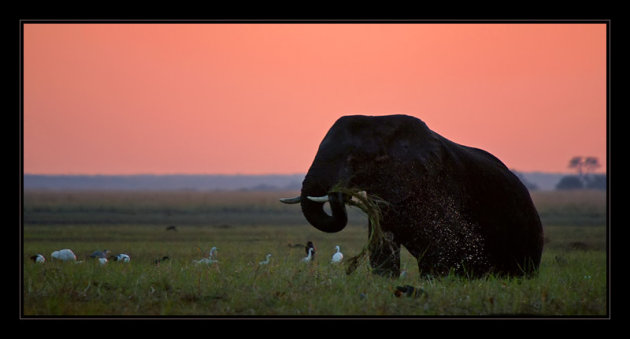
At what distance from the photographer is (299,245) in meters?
24.5

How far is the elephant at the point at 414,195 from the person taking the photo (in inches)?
→ 451

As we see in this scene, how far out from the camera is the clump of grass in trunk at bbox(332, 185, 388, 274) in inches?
434

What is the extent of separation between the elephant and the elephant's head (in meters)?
0.01

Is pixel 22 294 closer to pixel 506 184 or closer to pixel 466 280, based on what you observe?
pixel 466 280

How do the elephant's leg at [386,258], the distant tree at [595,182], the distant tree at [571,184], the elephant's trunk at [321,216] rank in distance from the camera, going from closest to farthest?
1. the elephant's trunk at [321,216]
2. the elephant's leg at [386,258]
3. the distant tree at [595,182]
4. the distant tree at [571,184]

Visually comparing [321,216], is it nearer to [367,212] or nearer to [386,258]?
[367,212]

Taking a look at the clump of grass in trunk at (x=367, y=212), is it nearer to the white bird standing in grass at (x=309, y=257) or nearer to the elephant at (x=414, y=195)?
the elephant at (x=414, y=195)

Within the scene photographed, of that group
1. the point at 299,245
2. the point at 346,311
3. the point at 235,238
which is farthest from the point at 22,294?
the point at 235,238

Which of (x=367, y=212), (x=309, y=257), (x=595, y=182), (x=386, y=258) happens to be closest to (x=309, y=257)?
(x=309, y=257)

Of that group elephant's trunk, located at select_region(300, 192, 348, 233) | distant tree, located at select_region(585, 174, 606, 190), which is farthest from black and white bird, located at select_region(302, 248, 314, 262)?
distant tree, located at select_region(585, 174, 606, 190)

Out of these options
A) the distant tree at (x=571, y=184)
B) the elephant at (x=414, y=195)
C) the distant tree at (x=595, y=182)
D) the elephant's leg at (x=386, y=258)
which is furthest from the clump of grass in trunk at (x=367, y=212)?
the distant tree at (x=571, y=184)

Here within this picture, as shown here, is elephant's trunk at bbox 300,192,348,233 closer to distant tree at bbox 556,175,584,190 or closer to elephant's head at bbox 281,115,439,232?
elephant's head at bbox 281,115,439,232

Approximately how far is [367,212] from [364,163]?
859mm

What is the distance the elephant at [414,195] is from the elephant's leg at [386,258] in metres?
0.01
